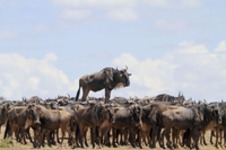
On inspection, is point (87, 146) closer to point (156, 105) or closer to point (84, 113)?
point (84, 113)

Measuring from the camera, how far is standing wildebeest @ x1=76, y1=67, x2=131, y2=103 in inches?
1750

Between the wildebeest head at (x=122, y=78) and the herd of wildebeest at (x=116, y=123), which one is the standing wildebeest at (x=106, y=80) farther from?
the herd of wildebeest at (x=116, y=123)

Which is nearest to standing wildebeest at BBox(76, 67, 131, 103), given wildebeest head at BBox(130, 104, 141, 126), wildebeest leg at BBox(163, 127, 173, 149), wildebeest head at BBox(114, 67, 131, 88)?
wildebeest head at BBox(114, 67, 131, 88)

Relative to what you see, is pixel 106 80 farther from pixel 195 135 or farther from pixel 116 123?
pixel 195 135

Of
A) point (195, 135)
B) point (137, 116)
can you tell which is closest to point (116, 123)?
point (137, 116)

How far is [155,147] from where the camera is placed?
125 ft

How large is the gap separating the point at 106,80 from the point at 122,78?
976 mm

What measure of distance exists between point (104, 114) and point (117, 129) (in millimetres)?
2303

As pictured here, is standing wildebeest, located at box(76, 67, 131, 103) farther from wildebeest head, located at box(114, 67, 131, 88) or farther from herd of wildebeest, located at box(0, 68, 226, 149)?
herd of wildebeest, located at box(0, 68, 226, 149)

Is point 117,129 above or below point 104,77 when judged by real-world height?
below

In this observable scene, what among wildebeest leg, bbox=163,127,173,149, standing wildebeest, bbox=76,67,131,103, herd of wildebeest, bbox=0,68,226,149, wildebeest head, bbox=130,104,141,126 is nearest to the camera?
herd of wildebeest, bbox=0,68,226,149

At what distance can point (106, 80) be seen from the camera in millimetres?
44375

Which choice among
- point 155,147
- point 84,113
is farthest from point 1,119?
point 155,147

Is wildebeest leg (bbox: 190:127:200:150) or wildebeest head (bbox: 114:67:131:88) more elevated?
wildebeest head (bbox: 114:67:131:88)
